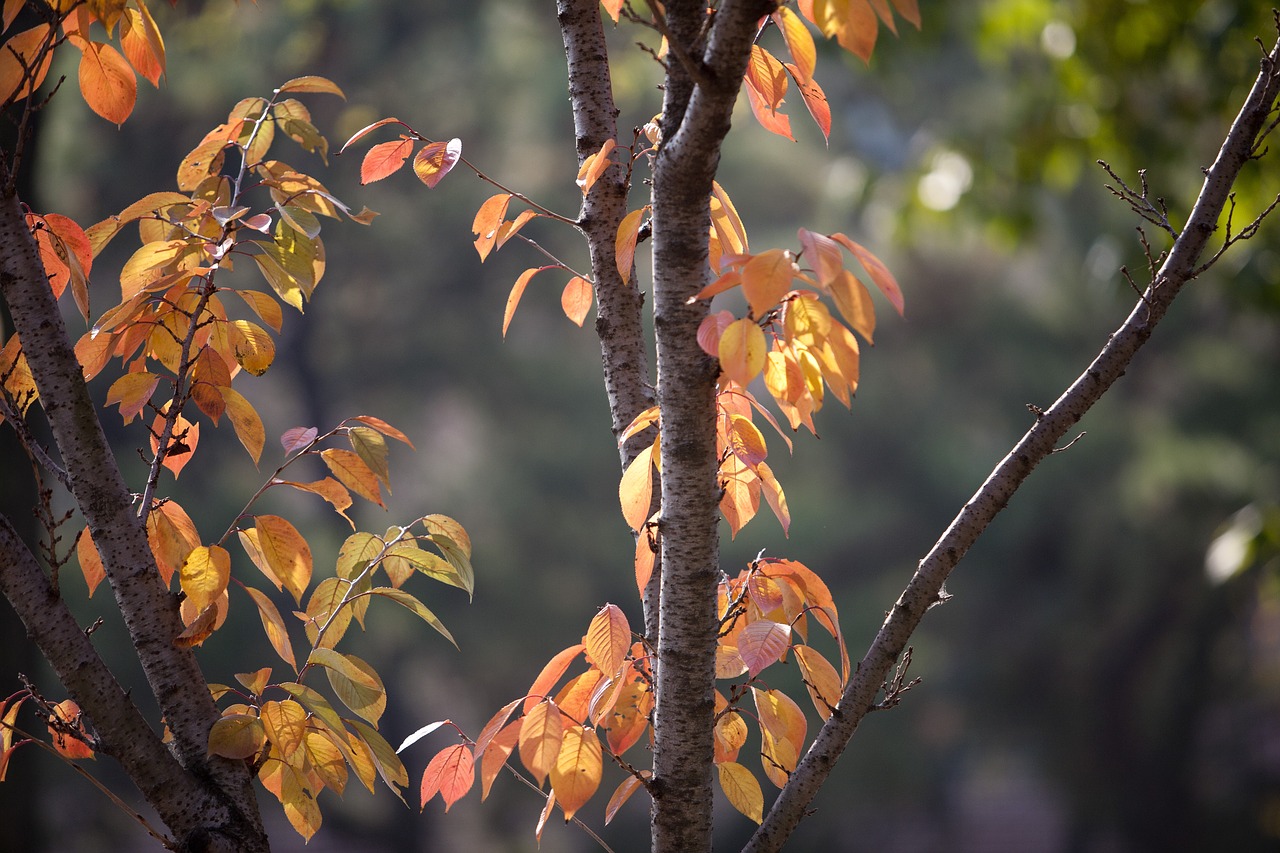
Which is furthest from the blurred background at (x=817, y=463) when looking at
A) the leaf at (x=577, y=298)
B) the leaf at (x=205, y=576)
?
the leaf at (x=205, y=576)

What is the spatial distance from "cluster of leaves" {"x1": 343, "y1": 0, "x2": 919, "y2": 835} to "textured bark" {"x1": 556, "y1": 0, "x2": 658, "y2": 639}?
15 millimetres

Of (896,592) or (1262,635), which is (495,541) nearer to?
(896,592)

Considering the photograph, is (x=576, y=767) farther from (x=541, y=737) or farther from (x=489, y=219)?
(x=489, y=219)

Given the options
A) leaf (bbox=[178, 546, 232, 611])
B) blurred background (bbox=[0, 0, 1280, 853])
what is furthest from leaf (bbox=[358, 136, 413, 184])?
blurred background (bbox=[0, 0, 1280, 853])

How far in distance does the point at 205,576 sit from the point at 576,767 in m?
0.21

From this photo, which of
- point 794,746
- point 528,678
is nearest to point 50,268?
point 794,746

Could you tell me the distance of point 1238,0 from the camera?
1.56 metres

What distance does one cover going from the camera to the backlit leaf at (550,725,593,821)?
47 centimetres

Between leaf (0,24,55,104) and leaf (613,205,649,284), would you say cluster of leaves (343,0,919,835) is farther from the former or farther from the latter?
leaf (0,24,55,104)

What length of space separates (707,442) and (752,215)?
10.8 feet

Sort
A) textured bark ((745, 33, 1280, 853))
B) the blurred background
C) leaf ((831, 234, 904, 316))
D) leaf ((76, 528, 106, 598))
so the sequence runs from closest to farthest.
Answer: leaf ((831, 234, 904, 316)) → textured bark ((745, 33, 1280, 853)) → leaf ((76, 528, 106, 598)) → the blurred background

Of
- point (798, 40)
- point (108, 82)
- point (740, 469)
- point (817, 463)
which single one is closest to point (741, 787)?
point (740, 469)

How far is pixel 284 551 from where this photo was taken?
54cm

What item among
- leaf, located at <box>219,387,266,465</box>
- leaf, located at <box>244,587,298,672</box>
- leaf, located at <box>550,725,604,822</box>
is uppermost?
leaf, located at <box>219,387,266,465</box>
